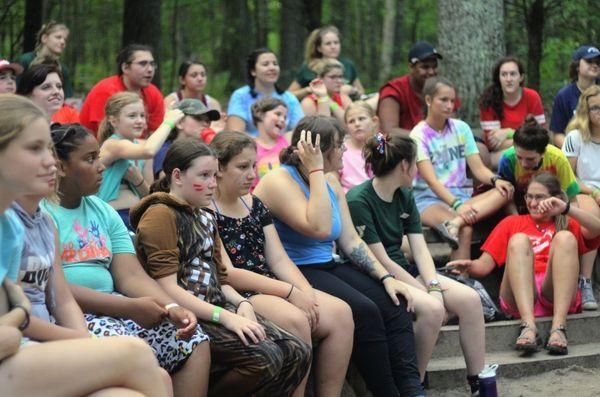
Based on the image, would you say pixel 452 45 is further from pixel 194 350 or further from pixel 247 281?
pixel 194 350

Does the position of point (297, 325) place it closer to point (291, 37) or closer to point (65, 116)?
point (65, 116)

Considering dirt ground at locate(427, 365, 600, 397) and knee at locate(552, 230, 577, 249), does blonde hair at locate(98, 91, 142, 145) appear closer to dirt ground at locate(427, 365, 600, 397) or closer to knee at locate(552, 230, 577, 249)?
dirt ground at locate(427, 365, 600, 397)

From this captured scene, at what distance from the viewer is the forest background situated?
→ 30.3 ft

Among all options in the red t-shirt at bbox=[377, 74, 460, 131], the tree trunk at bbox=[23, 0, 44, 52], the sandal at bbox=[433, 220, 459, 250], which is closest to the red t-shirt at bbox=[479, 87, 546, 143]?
the red t-shirt at bbox=[377, 74, 460, 131]

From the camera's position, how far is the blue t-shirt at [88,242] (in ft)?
14.2

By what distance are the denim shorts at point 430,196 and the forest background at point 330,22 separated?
2.05 meters

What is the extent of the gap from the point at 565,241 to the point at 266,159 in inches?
86.1

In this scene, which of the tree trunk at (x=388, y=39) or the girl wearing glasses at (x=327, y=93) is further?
the tree trunk at (x=388, y=39)

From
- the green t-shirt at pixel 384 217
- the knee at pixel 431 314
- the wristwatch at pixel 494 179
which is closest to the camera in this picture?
the knee at pixel 431 314

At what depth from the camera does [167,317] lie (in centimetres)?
426

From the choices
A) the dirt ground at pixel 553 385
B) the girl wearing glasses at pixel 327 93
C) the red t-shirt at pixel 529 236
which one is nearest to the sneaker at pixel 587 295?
the red t-shirt at pixel 529 236

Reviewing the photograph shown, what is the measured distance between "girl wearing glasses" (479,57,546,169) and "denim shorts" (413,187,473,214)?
2.47ft

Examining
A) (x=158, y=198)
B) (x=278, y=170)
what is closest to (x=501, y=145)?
(x=278, y=170)

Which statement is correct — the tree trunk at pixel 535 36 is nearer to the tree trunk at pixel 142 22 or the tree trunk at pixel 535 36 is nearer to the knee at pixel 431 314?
the tree trunk at pixel 142 22
